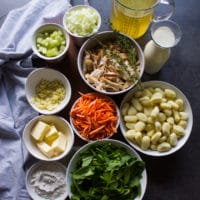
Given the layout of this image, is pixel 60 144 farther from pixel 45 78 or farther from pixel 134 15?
pixel 134 15

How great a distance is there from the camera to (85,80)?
127 centimetres

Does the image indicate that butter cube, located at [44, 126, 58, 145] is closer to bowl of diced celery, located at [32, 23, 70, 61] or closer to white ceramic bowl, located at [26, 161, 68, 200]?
white ceramic bowl, located at [26, 161, 68, 200]

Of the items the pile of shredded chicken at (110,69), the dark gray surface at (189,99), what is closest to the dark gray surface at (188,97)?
the dark gray surface at (189,99)

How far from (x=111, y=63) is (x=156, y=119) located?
214 millimetres

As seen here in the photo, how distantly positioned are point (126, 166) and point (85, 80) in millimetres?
277

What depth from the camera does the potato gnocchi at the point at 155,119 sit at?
1.25m

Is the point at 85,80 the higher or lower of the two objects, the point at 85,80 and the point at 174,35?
the lower

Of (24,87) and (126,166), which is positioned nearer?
(126,166)

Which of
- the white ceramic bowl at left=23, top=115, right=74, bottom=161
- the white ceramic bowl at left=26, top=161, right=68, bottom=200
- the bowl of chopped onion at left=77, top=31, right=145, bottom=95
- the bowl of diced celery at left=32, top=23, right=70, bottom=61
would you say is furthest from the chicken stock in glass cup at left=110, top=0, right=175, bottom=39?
the white ceramic bowl at left=26, top=161, right=68, bottom=200

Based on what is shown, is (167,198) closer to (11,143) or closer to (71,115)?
(71,115)

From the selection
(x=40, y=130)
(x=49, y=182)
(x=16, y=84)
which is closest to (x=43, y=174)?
(x=49, y=182)

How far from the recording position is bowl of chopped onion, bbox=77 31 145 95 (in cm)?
127

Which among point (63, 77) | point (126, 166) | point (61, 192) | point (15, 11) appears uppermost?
point (15, 11)

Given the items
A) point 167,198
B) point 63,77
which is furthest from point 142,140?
point 63,77
